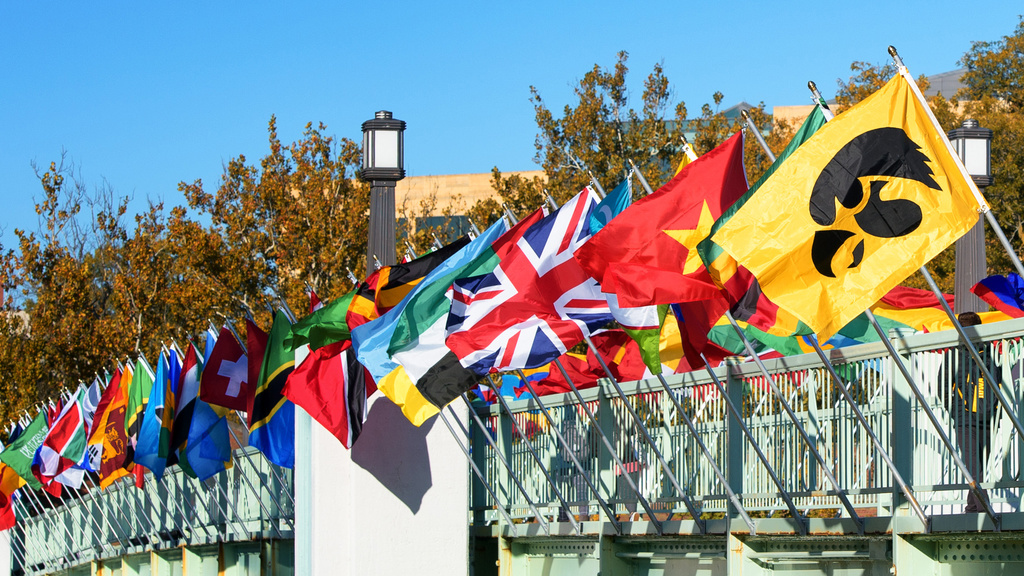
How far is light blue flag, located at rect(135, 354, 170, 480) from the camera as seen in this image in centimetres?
2150

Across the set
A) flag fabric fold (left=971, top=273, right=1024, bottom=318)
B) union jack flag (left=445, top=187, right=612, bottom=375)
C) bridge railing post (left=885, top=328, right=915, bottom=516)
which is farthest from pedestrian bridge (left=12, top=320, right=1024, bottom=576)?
flag fabric fold (left=971, top=273, right=1024, bottom=318)

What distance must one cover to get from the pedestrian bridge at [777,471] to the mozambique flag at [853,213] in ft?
2.84

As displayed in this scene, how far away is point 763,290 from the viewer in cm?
896

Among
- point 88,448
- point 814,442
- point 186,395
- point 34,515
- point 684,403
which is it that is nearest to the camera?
point 814,442

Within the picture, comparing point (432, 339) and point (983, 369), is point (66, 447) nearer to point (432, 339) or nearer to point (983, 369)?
point (432, 339)

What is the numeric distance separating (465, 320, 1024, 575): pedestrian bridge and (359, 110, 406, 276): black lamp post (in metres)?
2.25

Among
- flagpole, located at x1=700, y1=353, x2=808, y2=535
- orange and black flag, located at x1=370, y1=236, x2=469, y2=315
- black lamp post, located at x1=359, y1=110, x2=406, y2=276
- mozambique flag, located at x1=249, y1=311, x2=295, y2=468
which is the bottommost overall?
flagpole, located at x1=700, y1=353, x2=808, y2=535

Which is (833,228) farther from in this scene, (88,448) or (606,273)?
(88,448)

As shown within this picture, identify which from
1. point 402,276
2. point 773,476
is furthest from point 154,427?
point 773,476

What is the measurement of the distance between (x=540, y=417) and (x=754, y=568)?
14.8 ft

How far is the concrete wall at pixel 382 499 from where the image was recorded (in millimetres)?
15875

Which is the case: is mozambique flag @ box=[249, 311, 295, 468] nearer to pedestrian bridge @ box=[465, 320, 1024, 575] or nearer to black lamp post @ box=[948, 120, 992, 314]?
pedestrian bridge @ box=[465, 320, 1024, 575]

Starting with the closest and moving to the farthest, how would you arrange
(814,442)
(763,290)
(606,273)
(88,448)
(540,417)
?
1. (763,290)
2. (606,273)
3. (814,442)
4. (540,417)
5. (88,448)

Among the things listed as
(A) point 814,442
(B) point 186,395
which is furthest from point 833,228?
(B) point 186,395
